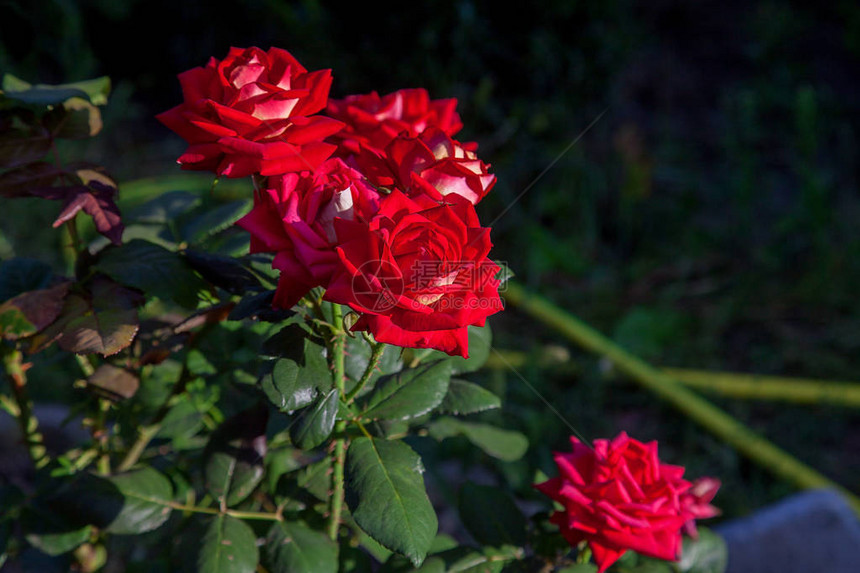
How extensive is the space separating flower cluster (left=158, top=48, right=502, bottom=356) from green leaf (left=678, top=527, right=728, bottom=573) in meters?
0.59

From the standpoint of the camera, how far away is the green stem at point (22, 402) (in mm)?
785

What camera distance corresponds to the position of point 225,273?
68cm

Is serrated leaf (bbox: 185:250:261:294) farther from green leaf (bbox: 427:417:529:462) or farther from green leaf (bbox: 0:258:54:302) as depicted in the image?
green leaf (bbox: 427:417:529:462)

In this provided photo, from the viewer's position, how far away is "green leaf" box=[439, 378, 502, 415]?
29.1 inches

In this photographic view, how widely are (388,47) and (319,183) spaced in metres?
1.74

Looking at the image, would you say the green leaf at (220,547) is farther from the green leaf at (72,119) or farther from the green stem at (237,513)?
the green leaf at (72,119)

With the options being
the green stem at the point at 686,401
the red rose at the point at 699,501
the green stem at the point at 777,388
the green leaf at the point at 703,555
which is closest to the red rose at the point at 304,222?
the red rose at the point at 699,501

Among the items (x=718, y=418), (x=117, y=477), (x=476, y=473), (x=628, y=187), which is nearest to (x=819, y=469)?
(x=718, y=418)

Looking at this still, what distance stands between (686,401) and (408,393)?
48.8 inches

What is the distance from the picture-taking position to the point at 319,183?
21.2 inches

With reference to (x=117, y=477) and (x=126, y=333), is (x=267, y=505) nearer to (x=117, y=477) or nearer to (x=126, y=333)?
(x=117, y=477)

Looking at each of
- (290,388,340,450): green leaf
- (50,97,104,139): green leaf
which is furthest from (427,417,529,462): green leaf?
(50,97,104,139): green leaf

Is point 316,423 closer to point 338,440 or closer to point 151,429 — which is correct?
point 338,440

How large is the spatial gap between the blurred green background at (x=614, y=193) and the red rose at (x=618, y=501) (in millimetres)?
794
